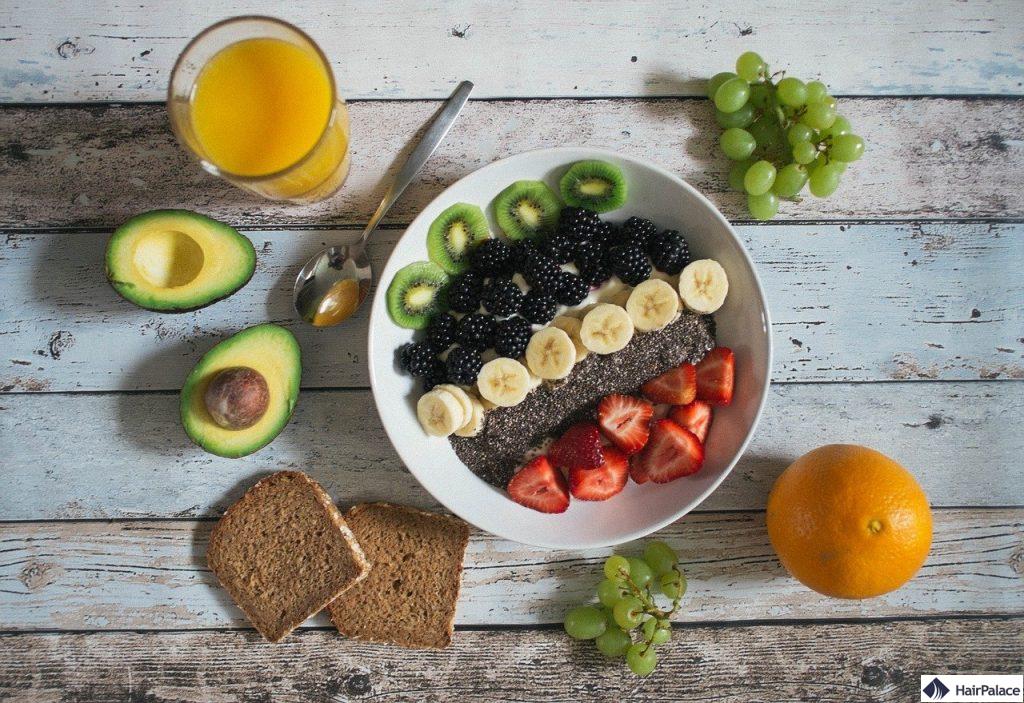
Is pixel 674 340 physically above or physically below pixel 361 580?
above

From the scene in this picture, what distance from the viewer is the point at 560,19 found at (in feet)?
4.71

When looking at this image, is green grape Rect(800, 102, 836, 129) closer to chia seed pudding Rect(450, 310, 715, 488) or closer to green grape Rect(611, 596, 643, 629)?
chia seed pudding Rect(450, 310, 715, 488)

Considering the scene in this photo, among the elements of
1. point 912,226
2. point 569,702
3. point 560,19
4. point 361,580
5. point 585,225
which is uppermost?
point 560,19

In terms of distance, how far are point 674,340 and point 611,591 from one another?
0.49 meters

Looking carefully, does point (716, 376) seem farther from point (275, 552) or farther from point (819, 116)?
point (275, 552)

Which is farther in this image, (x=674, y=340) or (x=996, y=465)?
(x=996, y=465)

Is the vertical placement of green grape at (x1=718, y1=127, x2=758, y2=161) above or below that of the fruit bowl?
above

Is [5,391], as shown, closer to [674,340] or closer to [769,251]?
[674,340]

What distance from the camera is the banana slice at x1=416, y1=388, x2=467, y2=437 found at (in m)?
1.30

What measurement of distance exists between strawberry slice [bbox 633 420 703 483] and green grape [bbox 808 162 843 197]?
52cm

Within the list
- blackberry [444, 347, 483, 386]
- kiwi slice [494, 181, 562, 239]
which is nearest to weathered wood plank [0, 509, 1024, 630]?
blackberry [444, 347, 483, 386]

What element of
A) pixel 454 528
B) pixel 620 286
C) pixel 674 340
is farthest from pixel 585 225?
pixel 454 528

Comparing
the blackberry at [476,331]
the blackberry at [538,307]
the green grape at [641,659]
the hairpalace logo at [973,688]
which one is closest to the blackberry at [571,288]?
the blackberry at [538,307]

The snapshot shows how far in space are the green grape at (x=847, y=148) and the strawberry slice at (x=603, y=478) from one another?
69 cm
